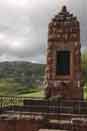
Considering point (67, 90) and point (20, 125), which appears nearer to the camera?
point (20, 125)

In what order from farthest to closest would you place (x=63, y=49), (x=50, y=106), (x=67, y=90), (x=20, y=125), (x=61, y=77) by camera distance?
(x=63, y=49) < (x=61, y=77) < (x=67, y=90) < (x=50, y=106) < (x=20, y=125)

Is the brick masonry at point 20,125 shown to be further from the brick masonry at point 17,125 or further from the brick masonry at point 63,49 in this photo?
the brick masonry at point 63,49

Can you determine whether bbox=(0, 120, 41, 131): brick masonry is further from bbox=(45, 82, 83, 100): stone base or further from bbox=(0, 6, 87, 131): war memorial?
bbox=(45, 82, 83, 100): stone base

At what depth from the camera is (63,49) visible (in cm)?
1692

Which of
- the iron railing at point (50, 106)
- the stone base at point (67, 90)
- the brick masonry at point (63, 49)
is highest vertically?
the brick masonry at point (63, 49)

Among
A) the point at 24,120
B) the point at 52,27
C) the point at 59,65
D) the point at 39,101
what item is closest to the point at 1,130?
the point at 24,120

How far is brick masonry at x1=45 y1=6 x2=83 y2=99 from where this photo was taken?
16.5 m

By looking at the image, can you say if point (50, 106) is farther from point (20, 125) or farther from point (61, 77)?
point (61, 77)

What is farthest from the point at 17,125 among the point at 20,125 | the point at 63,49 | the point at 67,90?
the point at 63,49

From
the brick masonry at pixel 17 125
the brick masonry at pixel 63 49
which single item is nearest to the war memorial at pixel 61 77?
the brick masonry at pixel 63 49

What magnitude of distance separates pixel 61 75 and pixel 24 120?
487 cm

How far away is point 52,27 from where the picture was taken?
17.2 meters

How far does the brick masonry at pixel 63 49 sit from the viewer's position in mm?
16500

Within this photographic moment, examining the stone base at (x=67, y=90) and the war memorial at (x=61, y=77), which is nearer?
the war memorial at (x=61, y=77)
